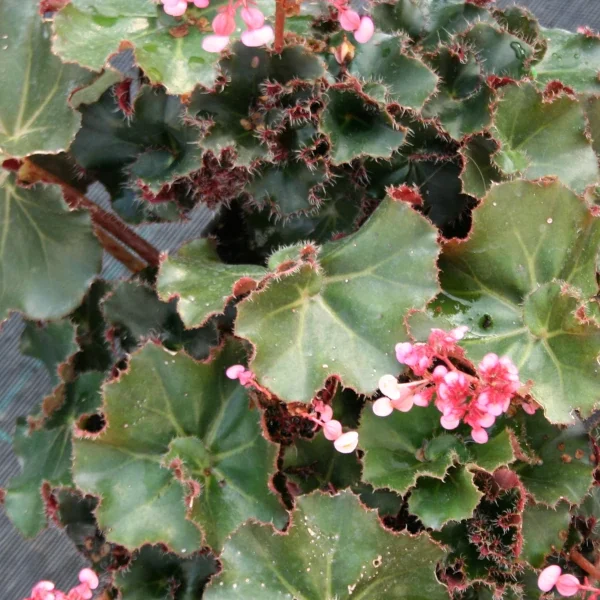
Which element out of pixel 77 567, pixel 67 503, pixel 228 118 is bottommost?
pixel 77 567

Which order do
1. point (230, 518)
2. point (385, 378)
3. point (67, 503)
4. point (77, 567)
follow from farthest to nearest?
point (77, 567)
point (67, 503)
point (230, 518)
point (385, 378)

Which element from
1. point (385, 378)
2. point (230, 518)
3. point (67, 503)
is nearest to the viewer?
point (385, 378)

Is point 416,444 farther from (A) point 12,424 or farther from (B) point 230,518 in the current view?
(A) point 12,424

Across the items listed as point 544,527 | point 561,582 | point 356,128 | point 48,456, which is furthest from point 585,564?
point 48,456

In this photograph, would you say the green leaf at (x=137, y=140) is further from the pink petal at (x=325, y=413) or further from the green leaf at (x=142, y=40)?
the pink petal at (x=325, y=413)

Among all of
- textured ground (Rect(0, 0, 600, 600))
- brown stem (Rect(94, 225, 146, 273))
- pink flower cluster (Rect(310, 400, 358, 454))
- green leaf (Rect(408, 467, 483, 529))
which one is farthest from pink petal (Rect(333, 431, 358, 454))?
textured ground (Rect(0, 0, 600, 600))

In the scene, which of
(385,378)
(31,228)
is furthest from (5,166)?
(385,378)
